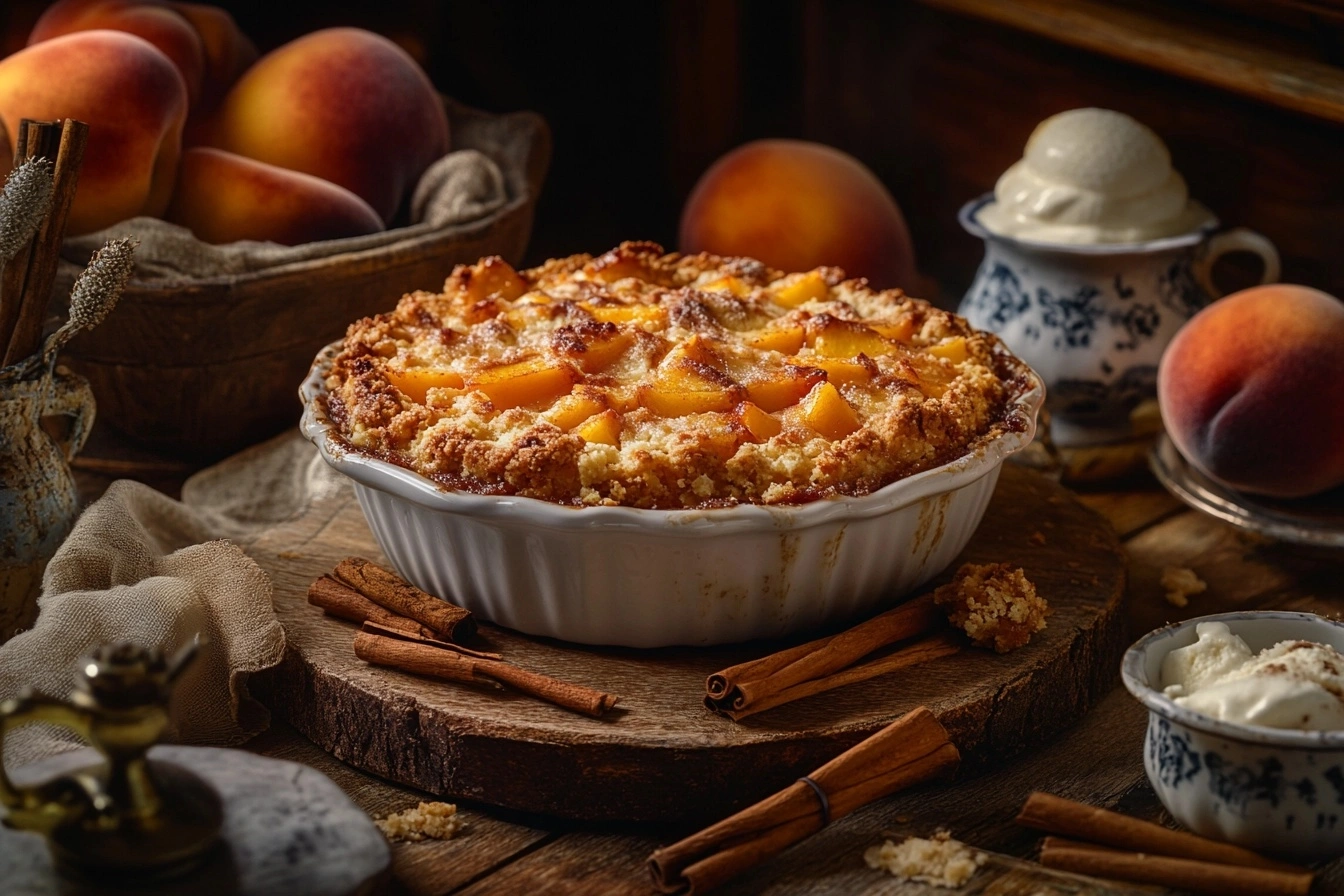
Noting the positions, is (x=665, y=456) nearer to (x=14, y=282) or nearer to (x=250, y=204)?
(x=14, y=282)

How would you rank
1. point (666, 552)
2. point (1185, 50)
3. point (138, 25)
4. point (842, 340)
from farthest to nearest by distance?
point (138, 25), point (1185, 50), point (842, 340), point (666, 552)

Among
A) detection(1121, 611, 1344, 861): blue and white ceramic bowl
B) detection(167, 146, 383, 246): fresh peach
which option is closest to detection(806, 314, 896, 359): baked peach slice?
detection(1121, 611, 1344, 861): blue and white ceramic bowl

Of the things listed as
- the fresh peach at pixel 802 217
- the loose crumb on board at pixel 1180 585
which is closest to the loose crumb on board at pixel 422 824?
the loose crumb on board at pixel 1180 585

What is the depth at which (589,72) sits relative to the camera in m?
3.35

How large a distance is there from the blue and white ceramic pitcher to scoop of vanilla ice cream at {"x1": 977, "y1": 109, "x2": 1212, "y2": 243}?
27mm

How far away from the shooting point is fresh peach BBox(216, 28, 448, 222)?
2389 millimetres

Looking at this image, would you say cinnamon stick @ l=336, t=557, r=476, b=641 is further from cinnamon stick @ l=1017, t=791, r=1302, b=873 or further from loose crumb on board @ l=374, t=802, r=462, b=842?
cinnamon stick @ l=1017, t=791, r=1302, b=873

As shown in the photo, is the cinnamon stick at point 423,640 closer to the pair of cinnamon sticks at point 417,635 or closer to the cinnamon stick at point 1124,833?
the pair of cinnamon sticks at point 417,635

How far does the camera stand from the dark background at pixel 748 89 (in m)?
2.74

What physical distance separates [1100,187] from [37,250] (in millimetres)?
1533

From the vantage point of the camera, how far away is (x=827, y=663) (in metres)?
1.55

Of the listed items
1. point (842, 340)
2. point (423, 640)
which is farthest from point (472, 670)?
point (842, 340)

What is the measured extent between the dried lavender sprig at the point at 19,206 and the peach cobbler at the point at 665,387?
1.28ft

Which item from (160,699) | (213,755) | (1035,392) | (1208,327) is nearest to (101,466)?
(213,755)
